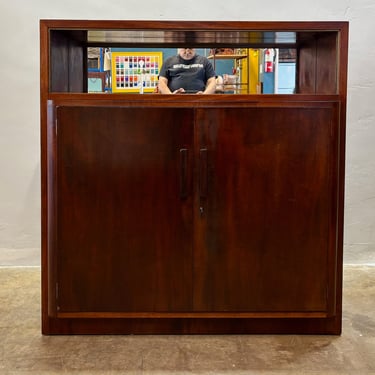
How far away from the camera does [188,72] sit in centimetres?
314

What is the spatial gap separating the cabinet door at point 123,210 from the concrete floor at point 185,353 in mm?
177

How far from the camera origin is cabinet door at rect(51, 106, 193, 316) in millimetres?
2402

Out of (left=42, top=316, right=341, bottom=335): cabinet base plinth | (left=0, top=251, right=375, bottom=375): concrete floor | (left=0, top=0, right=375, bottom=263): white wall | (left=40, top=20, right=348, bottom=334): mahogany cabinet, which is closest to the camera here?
(left=0, top=251, right=375, bottom=375): concrete floor

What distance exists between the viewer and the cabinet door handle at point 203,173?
7.89 feet

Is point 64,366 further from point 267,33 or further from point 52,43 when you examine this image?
point 267,33

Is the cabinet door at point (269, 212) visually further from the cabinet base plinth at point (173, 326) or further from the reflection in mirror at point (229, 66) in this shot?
the reflection in mirror at point (229, 66)

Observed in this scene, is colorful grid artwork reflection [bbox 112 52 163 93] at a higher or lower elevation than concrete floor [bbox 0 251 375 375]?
higher

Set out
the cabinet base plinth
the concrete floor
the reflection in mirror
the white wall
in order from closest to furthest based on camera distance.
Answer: the concrete floor, the cabinet base plinth, the reflection in mirror, the white wall

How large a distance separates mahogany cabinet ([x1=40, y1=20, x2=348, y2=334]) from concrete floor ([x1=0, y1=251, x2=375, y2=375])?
115 mm

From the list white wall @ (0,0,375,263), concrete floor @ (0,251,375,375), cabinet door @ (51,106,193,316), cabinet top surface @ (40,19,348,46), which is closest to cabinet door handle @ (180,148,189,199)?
cabinet door @ (51,106,193,316)

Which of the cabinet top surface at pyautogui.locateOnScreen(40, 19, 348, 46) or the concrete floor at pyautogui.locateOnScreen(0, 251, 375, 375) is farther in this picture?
the cabinet top surface at pyautogui.locateOnScreen(40, 19, 348, 46)

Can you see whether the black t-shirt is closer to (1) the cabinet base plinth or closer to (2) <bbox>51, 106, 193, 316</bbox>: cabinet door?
(2) <bbox>51, 106, 193, 316</bbox>: cabinet door

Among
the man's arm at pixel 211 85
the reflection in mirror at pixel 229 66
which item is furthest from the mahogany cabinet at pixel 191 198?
the man's arm at pixel 211 85

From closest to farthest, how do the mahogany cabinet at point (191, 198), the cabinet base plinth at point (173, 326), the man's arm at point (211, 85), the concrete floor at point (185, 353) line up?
the concrete floor at point (185, 353) → the mahogany cabinet at point (191, 198) → the cabinet base plinth at point (173, 326) → the man's arm at point (211, 85)
